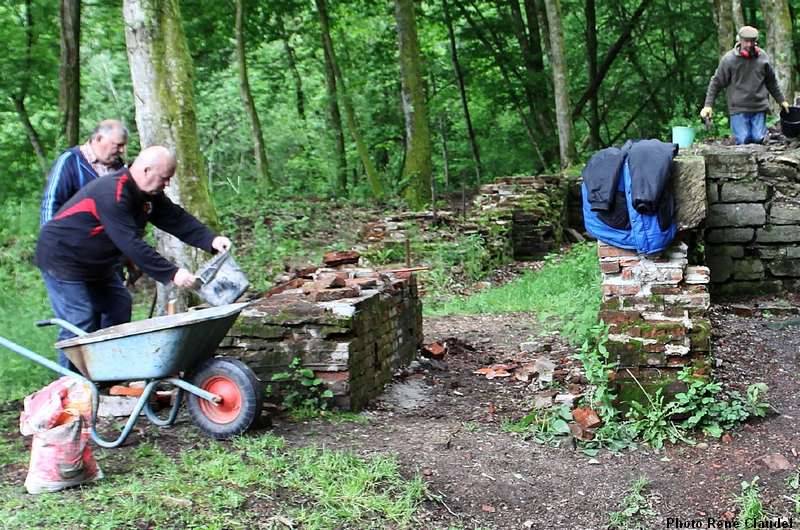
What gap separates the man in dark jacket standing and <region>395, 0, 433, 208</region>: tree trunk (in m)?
9.92

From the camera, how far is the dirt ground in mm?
3854

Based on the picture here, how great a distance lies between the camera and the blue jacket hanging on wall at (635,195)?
194 inches

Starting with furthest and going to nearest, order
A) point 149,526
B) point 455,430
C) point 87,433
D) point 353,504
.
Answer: point 455,430 < point 87,433 < point 353,504 < point 149,526

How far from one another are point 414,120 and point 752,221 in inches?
324

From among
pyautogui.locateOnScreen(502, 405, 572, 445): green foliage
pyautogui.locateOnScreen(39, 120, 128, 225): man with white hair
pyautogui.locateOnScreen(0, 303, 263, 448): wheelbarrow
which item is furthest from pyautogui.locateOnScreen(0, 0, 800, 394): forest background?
pyautogui.locateOnScreen(502, 405, 572, 445): green foliage

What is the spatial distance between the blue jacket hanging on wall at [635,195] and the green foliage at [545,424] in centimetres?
120

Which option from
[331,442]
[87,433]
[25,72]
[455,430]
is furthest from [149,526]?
[25,72]

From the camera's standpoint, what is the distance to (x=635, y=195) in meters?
4.93

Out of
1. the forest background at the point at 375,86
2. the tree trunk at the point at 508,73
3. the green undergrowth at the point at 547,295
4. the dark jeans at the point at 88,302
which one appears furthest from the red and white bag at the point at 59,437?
the tree trunk at the point at 508,73

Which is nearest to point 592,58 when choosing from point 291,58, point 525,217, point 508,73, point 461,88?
point 508,73

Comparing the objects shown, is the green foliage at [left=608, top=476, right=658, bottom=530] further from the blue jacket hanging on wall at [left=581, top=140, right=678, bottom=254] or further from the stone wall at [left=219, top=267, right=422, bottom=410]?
the stone wall at [left=219, top=267, right=422, bottom=410]

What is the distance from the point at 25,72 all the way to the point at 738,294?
41.2ft

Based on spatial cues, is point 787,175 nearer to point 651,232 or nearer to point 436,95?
point 651,232

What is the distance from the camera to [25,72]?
13922 mm
